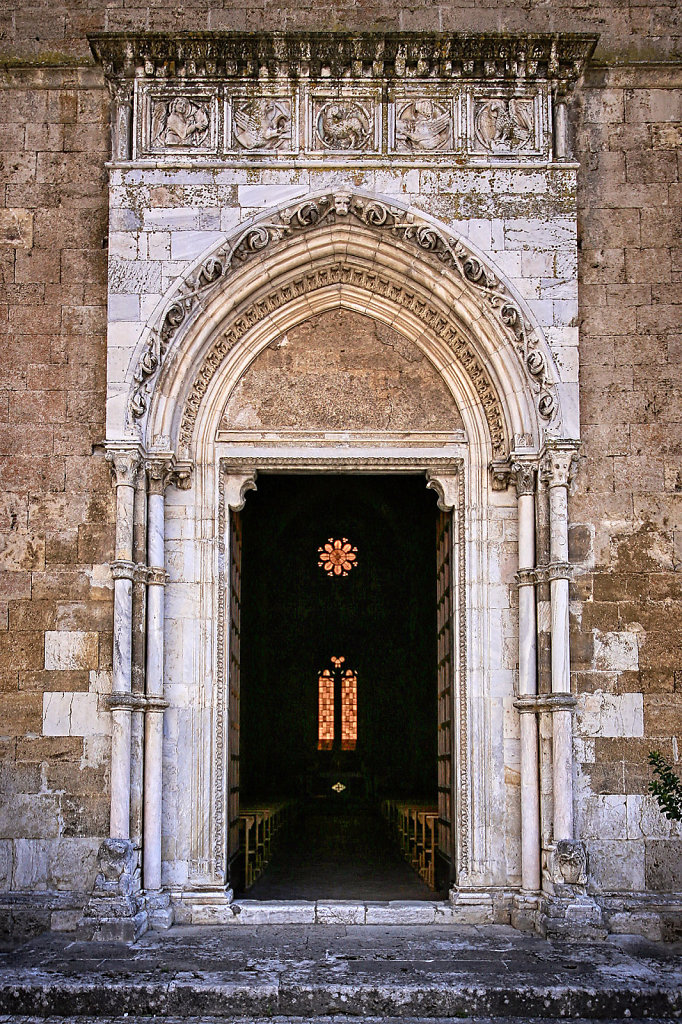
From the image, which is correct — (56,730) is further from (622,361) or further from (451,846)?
(622,361)

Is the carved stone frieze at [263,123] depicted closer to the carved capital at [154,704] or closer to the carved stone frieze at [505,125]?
the carved stone frieze at [505,125]

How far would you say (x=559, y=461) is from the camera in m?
8.14

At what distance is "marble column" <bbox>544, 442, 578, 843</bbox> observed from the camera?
7.83 metres

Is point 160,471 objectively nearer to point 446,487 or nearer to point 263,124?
point 446,487

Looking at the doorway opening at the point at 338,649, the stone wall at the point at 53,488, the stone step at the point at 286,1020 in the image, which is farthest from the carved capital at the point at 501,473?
the doorway opening at the point at 338,649

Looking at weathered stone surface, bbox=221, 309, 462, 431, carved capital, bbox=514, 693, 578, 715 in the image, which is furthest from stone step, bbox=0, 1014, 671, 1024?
weathered stone surface, bbox=221, 309, 462, 431

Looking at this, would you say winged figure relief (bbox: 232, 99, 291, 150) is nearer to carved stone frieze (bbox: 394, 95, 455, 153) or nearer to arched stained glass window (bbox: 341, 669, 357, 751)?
carved stone frieze (bbox: 394, 95, 455, 153)

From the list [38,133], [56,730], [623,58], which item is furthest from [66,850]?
[623,58]

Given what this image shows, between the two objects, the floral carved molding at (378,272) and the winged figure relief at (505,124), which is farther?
the winged figure relief at (505,124)

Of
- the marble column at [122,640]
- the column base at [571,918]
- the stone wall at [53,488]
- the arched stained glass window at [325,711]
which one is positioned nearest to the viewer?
the column base at [571,918]

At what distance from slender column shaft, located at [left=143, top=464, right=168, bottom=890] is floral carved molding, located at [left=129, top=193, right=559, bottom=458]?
1.85ft

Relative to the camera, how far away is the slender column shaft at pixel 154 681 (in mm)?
7914

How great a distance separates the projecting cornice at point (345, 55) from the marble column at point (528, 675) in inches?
122

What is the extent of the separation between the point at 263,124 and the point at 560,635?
177 inches
